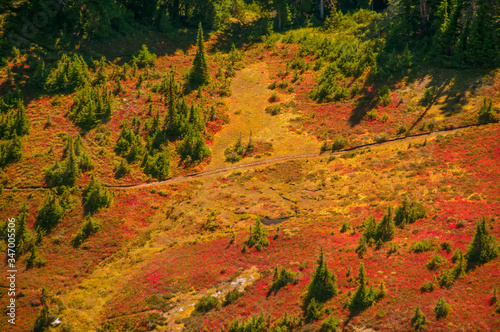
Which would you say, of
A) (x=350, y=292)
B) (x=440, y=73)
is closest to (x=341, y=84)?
(x=440, y=73)

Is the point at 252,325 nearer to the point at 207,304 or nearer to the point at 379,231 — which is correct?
the point at 207,304

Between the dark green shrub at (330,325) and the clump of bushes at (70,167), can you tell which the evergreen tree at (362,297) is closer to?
the dark green shrub at (330,325)

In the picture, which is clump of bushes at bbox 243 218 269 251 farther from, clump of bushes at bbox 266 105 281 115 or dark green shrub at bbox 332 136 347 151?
clump of bushes at bbox 266 105 281 115

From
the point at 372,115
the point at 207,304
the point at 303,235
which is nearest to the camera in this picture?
the point at 207,304

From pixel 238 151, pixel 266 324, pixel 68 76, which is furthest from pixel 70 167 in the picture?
pixel 266 324

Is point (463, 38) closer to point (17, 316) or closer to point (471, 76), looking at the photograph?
point (471, 76)

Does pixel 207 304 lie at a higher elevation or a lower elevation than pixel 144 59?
lower
